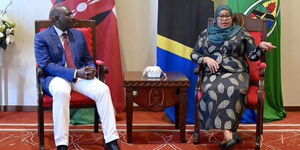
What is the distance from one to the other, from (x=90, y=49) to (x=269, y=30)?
179cm

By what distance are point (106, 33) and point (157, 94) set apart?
0.97m

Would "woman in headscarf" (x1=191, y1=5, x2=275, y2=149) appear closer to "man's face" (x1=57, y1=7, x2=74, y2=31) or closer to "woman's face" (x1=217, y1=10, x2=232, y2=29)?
"woman's face" (x1=217, y1=10, x2=232, y2=29)

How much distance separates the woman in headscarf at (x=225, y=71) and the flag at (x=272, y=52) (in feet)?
1.58

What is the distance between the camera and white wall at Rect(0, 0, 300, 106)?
4.37 metres

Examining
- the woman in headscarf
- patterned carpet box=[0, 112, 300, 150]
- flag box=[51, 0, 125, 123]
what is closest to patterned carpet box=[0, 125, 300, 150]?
patterned carpet box=[0, 112, 300, 150]

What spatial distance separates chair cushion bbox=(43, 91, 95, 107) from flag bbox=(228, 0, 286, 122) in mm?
1783

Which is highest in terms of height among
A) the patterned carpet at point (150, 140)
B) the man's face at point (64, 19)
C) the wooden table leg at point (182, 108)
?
the man's face at point (64, 19)

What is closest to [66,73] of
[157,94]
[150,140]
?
[157,94]

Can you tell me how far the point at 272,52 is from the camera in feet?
13.8

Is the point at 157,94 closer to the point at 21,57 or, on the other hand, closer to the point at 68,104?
the point at 68,104

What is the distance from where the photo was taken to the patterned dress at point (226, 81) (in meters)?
3.26

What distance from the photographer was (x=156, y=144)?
346 centimetres

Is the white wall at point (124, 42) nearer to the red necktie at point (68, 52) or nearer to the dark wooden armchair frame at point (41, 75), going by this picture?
the dark wooden armchair frame at point (41, 75)

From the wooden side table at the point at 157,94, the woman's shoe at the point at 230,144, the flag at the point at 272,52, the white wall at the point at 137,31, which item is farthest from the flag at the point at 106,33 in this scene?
the woman's shoe at the point at 230,144
